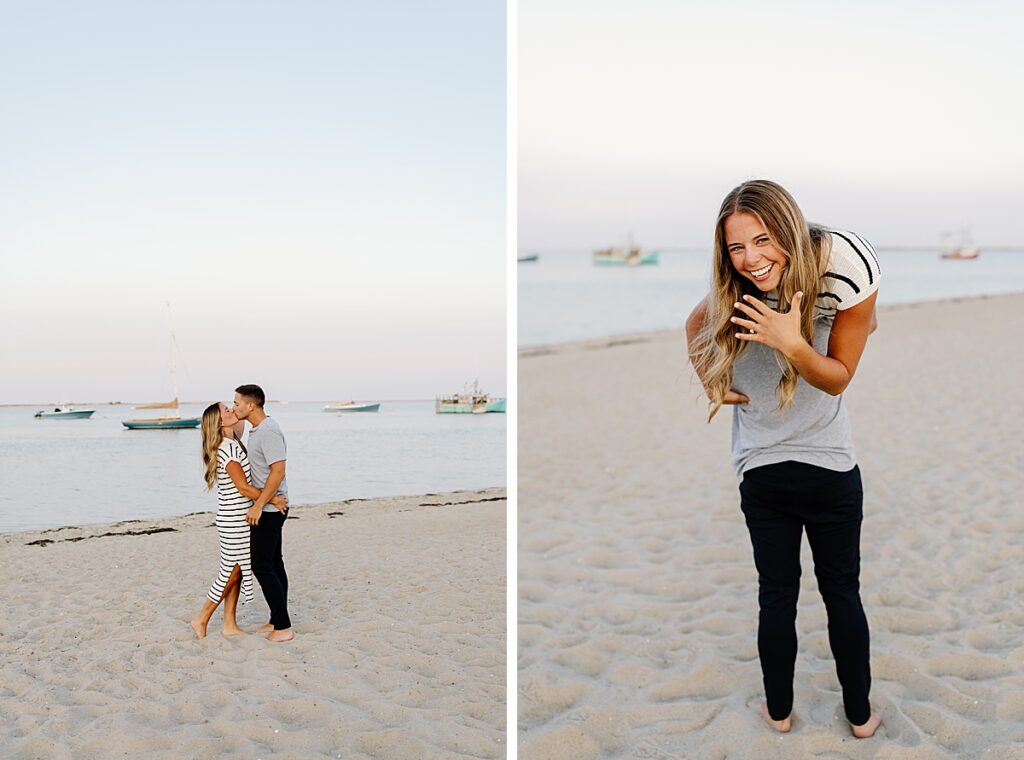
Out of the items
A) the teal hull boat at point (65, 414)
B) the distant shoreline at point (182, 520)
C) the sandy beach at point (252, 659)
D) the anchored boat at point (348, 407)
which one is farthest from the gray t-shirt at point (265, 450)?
the anchored boat at point (348, 407)

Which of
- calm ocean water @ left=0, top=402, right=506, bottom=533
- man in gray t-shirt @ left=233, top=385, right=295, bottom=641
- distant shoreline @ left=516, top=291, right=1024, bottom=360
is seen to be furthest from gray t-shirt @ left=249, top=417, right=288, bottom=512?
distant shoreline @ left=516, top=291, right=1024, bottom=360

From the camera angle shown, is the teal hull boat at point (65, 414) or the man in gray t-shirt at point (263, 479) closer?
the man in gray t-shirt at point (263, 479)

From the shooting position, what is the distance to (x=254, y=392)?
137 inches

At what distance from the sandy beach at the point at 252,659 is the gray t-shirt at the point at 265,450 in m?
0.72

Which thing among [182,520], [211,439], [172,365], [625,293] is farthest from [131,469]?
[625,293]

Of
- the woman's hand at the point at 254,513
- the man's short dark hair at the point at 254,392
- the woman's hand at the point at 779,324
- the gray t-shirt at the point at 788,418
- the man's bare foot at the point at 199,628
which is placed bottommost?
the man's bare foot at the point at 199,628

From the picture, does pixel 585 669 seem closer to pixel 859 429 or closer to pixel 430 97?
pixel 859 429

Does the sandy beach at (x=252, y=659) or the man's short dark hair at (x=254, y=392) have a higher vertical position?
the man's short dark hair at (x=254, y=392)

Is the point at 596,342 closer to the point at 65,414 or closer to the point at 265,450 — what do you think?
the point at 65,414

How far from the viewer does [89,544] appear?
600 cm

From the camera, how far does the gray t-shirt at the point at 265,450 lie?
341cm

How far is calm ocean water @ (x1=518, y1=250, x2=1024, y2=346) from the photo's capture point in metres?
17.8

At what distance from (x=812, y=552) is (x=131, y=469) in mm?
6407

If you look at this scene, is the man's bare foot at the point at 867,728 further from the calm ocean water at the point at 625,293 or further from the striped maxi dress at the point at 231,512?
the calm ocean water at the point at 625,293
